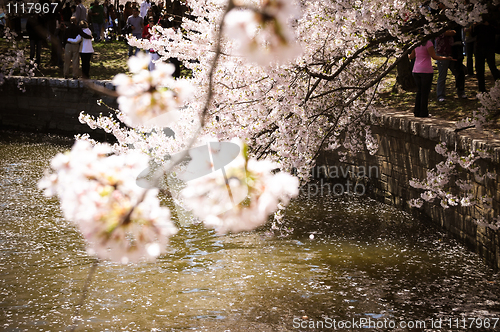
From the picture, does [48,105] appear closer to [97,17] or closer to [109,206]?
[97,17]

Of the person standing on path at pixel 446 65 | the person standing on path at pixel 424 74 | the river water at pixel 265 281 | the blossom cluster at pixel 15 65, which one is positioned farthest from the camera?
the blossom cluster at pixel 15 65

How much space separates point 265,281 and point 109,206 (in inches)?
148

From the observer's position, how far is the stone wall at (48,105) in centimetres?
1406

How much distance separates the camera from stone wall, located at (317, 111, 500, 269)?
17.5ft

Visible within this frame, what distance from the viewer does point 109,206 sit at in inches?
68.5

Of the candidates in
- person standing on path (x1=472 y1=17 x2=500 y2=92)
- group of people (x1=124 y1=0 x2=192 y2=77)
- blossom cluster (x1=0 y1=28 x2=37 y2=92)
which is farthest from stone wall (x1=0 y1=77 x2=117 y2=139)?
person standing on path (x1=472 y1=17 x2=500 y2=92)

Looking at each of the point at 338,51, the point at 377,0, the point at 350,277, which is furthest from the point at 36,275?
the point at 377,0

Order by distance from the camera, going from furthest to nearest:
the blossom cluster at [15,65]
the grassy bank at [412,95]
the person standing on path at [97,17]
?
1. the person standing on path at [97,17]
2. the blossom cluster at [15,65]
3. the grassy bank at [412,95]

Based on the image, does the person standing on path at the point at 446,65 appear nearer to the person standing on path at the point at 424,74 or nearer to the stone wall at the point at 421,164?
the stone wall at the point at 421,164

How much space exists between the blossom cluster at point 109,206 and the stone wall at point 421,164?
4.14 m

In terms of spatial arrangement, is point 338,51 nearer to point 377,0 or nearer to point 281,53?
point 377,0

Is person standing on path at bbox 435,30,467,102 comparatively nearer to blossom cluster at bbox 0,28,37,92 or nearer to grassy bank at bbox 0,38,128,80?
grassy bank at bbox 0,38,128,80

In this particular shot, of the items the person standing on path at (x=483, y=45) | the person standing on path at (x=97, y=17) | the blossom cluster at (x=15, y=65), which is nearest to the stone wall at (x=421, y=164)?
the person standing on path at (x=483, y=45)

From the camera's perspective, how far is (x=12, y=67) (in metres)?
15.8
